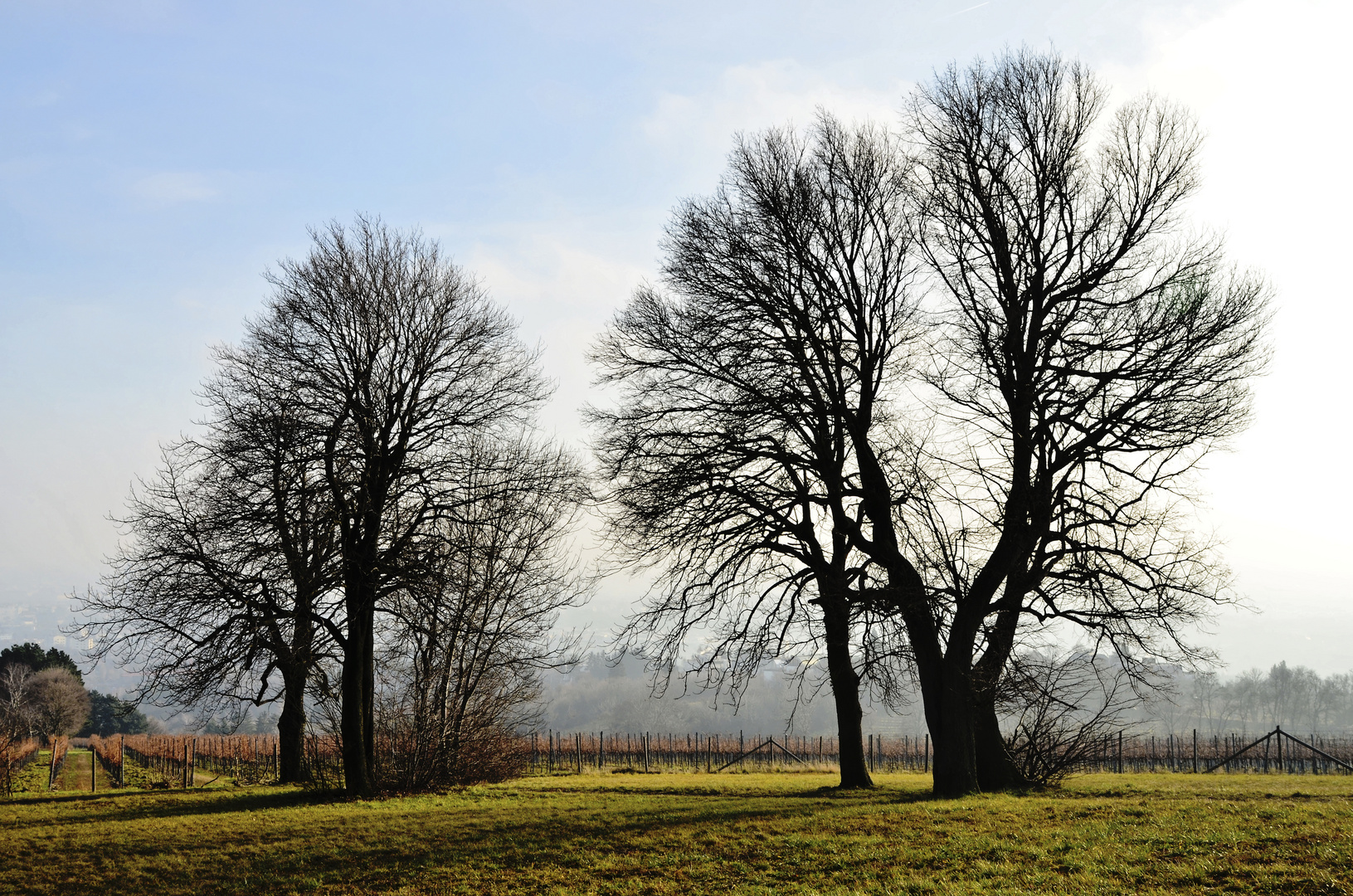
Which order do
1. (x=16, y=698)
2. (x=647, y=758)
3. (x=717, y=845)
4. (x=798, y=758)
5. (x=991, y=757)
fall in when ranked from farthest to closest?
(x=16, y=698) → (x=798, y=758) → (x=647, y=758) → (x=991, y=757) → (x=717, y=845)

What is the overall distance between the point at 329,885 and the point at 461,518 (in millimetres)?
10786

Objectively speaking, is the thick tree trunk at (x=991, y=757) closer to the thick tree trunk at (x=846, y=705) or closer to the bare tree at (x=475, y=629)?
the thick tree trunk at (x=846, y=705)

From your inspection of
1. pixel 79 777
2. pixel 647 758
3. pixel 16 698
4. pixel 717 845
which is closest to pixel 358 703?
pixel 717 845

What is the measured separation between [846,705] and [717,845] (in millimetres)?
8886

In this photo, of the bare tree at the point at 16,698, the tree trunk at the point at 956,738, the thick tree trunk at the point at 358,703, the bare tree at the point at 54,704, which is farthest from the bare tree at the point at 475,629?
the bare tree at the point at 54,704

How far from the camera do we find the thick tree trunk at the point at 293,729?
78.5 feet

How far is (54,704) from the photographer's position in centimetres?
6275

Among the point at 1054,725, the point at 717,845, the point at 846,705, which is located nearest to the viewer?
the point at 717,845

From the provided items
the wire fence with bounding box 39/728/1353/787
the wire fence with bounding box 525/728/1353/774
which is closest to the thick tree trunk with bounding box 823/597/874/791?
the wire fence with bounding box 39/728/1353/787

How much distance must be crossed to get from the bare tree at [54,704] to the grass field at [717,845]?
53.1 metres

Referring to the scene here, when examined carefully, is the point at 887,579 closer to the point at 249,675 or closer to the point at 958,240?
the point at 958,240

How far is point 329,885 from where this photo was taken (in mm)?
10266

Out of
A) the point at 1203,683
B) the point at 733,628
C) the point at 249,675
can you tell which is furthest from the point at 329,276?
the point at 1203,683

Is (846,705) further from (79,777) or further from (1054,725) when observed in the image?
(79,777)
